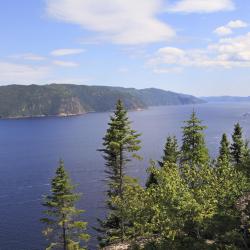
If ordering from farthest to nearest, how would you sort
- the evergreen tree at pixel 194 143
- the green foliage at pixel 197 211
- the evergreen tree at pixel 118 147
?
the evergreen tree at pixel 194 143 → the evergreen tree at pixel 118 147 → the green foliage at pixel 197 211

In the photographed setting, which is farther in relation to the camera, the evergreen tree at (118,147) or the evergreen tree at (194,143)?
the evergreen tree at (194,143)

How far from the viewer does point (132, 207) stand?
1328 inches

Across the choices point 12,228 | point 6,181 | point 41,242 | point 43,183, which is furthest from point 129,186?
point 6,181

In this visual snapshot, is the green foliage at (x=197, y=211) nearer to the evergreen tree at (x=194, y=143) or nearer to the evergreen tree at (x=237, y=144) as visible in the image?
the evergreen tree at (x=194, y=143)

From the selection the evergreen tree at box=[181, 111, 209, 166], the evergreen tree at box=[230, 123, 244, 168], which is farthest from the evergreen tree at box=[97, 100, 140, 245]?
the evergreen tree at box=[230, 123, 244, 168]

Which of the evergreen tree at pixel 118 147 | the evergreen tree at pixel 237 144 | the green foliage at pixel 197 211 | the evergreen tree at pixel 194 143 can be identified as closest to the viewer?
the green foliage at pixel 197 211

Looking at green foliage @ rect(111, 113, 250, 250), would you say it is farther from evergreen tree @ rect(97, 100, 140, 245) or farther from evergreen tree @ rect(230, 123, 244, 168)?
evergreen tree @ rect(230, 123, 244, 168)

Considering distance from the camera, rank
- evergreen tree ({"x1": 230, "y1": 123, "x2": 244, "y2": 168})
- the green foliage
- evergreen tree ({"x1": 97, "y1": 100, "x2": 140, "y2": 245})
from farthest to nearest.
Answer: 1. evergreen tree ({"x1": 230, "y1": 123, "x2": 244, "y2": 168})
2. evergreen tree ({"x1": 97, "y1": 100, "x2": 140, "y2": 245})
3. the green foliage

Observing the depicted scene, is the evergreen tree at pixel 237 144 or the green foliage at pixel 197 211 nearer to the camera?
the green foliage at pixel 197 211

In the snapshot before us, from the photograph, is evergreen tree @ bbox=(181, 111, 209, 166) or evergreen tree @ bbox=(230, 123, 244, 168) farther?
evergreen tree @ bbox=(230, 123, 244, 168)

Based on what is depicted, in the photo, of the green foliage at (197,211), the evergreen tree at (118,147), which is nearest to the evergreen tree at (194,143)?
the evergreen tree at (118,147)

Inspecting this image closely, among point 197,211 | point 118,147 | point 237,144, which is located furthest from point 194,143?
point 197,211

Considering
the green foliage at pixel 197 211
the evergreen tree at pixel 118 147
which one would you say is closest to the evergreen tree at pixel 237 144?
the evergreen tree at pixel 118 147

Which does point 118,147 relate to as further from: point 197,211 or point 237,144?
point 237,144
